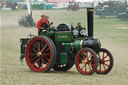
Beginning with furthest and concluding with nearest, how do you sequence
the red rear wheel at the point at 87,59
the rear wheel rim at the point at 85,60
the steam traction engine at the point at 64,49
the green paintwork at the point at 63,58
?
1. the green paintwork at the point at 63,58
2. the steam traction engine at the point at 64,49
3. the rear wheel rim at the point at 85,60
4. the red rear wheel at the point at 87,59

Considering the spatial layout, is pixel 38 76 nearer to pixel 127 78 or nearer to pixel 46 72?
pixel 46 72

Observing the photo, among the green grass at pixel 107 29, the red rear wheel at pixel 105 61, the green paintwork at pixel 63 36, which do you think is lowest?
the green grass at pixel 107 29

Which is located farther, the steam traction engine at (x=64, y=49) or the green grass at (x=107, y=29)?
the green grass at (x=107, y=29)

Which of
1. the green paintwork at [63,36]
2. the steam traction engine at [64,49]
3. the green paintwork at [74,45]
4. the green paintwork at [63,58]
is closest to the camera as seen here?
the steam traction engine at [64,49]

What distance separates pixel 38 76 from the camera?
461 inches

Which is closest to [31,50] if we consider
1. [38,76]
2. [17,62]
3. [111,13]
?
[38,76]

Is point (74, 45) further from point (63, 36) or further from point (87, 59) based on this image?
point (87, 59)

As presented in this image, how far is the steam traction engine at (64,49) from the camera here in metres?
12.2

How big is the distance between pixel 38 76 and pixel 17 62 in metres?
5.06

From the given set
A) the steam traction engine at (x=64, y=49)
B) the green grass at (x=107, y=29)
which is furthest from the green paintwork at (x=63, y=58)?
the green grass at (x=107, y=29)

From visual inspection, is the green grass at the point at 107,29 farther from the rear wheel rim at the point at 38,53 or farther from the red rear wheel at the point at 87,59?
the red rear wheel at the point at 87,59

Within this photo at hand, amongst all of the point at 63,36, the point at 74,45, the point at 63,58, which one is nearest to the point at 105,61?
the point at 74,45

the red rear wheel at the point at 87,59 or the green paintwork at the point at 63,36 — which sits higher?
the green paintwork at the point at 63,36

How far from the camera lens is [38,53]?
42.1ft
